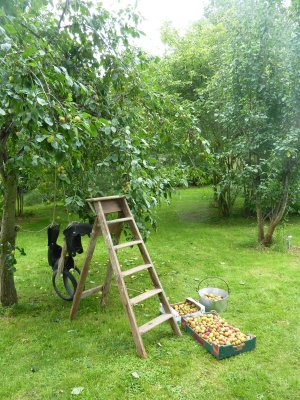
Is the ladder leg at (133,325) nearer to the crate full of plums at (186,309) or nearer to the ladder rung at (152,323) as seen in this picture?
the ladder rung at (152,323)

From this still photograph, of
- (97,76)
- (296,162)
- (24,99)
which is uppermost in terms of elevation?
(97,76)

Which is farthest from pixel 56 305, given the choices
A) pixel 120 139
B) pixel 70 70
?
pixel 70 70

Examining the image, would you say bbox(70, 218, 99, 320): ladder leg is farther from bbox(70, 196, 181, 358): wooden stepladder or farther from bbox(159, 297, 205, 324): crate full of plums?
bbox(159, 297, 205, 324): crate full of plums

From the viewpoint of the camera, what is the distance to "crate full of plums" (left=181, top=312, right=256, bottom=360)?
3359 mm

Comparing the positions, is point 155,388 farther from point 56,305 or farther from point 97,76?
point 97,76

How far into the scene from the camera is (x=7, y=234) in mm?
4578

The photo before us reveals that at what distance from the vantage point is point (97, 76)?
4168 millimetres

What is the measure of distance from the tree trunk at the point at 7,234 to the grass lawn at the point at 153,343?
251 millimetres

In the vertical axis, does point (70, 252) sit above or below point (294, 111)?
below

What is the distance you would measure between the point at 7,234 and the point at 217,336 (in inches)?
120

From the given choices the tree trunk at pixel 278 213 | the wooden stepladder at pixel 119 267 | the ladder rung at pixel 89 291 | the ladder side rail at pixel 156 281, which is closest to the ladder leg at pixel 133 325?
the wooden stepladder at pixel 119 267

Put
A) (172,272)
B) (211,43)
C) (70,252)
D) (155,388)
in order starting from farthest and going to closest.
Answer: (211,43), (172,272), (70,252), (155,388)

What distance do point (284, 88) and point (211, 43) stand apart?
4.77 metres

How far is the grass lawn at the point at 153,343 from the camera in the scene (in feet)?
9.64
